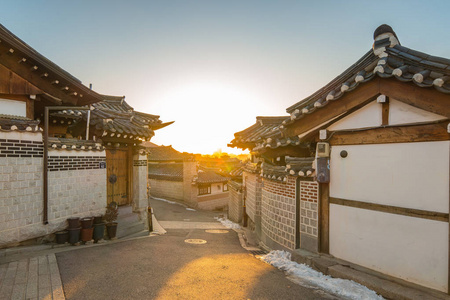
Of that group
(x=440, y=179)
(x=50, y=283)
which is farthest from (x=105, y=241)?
(x=440, y=179)

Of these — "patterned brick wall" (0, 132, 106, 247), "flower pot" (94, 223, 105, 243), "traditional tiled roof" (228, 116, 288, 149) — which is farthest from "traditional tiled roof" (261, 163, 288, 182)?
"patterned brick wall" (0, 132, 106, 247)

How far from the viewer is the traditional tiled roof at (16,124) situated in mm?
6410

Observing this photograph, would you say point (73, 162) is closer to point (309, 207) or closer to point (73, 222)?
point (73, 222)

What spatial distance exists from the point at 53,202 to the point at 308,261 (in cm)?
713

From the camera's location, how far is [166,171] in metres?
35.5

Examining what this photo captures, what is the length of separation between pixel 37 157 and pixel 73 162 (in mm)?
1187

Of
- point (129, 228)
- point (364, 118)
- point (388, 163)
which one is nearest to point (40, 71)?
point (129, 228)

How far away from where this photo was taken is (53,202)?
750 centimetres

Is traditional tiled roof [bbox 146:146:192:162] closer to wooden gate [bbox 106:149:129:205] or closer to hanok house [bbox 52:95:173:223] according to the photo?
hanok house [bbox 52:95:173:223]

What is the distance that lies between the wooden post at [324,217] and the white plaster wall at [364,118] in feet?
4.90

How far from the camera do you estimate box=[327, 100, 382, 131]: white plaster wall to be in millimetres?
5352

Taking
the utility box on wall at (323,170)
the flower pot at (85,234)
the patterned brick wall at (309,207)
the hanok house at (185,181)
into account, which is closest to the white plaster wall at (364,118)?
the utility box on wall at (323,170)

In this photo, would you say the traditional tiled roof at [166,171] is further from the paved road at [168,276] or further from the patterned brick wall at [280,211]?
the paved road at [168,276]

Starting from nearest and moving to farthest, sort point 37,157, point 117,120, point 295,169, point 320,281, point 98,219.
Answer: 1. point 320,281
2. point 295,169
3. point 37,157
4. point 98,219
5. point 117,120
